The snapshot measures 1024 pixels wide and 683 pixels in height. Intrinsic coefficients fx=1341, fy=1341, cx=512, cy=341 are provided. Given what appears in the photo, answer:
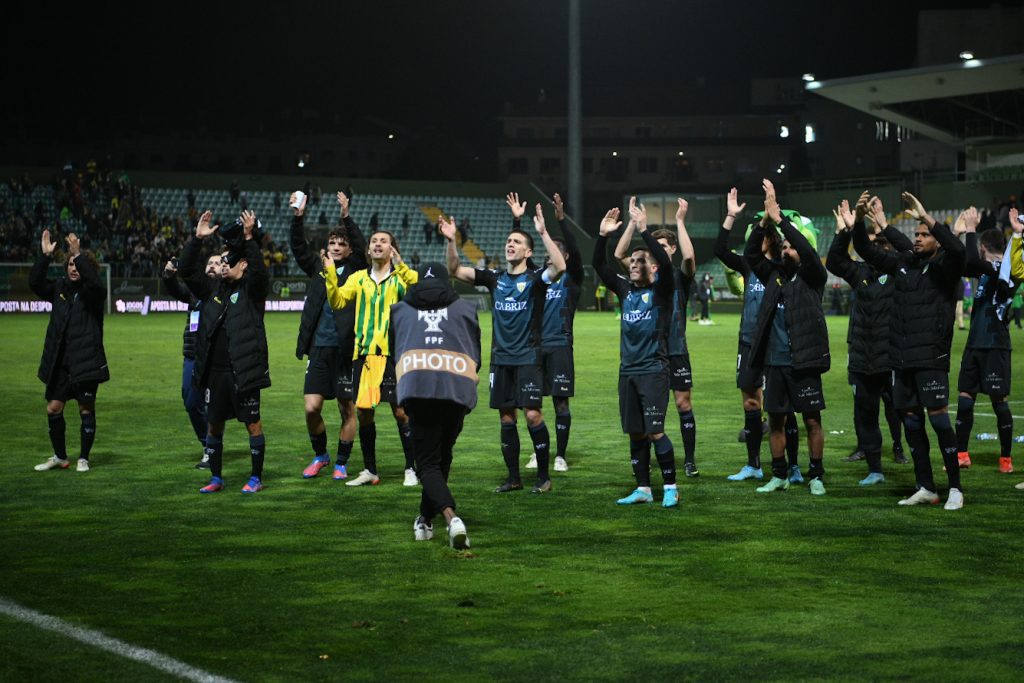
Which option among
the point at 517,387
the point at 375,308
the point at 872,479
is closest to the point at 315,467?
the point at 375,308

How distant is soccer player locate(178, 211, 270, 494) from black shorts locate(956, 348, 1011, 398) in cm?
679

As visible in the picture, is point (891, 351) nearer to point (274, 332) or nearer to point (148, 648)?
point (148, 648)

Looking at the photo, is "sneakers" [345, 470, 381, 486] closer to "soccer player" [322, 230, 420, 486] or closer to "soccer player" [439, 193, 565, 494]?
"soccer player" [322, 230, 420, 486]

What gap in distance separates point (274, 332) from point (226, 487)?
27.7 m

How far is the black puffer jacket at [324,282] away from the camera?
11.9m

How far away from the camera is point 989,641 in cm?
671

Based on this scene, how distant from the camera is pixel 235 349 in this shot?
11.4 meters

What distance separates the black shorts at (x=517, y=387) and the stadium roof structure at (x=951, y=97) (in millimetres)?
51078

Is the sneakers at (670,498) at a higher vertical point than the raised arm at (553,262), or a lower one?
lower

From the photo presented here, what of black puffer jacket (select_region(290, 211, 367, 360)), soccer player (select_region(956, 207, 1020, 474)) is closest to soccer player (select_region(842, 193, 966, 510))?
soccer player (select_region(956, 207, 1020, 474))

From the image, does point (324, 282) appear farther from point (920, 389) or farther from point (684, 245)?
point (920, 389)

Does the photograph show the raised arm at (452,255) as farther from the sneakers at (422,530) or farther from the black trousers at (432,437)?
the sneakers at (422,530)

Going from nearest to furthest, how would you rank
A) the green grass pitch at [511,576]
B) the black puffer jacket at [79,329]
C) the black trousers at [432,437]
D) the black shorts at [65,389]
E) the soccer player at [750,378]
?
1. the green grass pitch at [511,576]
2. the black trousers at [432,437]
3. the soccer player at [750,378]
4. the black puffer jacket at [79,329]
5. the black shorts at [65,389]

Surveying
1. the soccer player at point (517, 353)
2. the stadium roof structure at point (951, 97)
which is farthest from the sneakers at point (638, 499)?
the stadium roof structure at point (951, 97)
